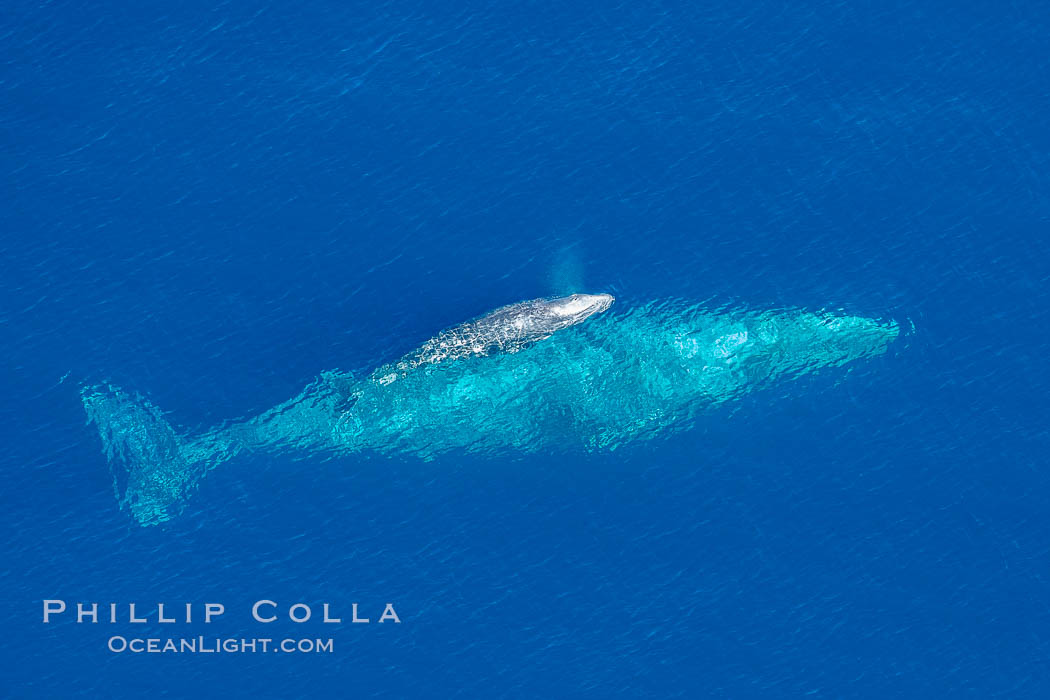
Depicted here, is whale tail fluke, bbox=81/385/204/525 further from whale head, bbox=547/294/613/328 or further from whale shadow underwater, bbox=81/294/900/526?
whale head, bbox=547/294/613/328

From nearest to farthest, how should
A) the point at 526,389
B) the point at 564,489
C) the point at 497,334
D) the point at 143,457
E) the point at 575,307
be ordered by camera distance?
the point at 564,489 < the point at 143,457 < the point at 526,389 < the point at 497,334 < the point at 575,307

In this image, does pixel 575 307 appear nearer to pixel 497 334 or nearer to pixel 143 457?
pixel 497 334

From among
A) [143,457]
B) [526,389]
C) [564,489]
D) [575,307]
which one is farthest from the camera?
[575,307]

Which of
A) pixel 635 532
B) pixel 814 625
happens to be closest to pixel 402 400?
pixel 635 532

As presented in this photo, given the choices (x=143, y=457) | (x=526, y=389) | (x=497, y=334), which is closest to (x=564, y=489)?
(x=526, y=389)

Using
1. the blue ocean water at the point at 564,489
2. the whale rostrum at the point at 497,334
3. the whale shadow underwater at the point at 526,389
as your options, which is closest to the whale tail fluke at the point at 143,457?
the whale shadow underwater at the point at 526,389

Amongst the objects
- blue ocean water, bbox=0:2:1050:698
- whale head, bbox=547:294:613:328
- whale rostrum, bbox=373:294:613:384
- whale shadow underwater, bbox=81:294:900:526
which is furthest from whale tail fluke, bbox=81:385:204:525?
whale head, bbox=547:294:613:328

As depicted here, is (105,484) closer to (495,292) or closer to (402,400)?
(402,400)
